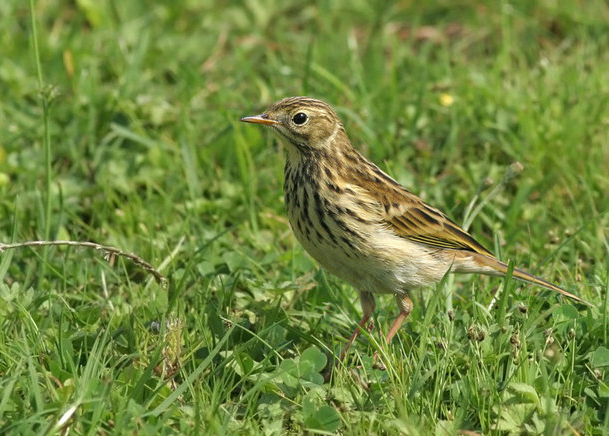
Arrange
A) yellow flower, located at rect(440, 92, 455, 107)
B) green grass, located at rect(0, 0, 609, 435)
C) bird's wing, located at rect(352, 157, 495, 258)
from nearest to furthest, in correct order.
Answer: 1. green grass, located at rect(0, 0, 609, 435)
2. bird's wing, located at rect(352, 157, 495, 258)
3. yellow flower, located at rect(440, 92, 455, 107)

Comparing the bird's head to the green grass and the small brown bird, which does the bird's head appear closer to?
the small brown bird

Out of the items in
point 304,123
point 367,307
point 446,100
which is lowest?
point 367,307

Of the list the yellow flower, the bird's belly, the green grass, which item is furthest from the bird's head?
the yellow flower

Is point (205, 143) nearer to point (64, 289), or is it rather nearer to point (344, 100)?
point (344, 100)

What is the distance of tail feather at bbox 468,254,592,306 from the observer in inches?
220

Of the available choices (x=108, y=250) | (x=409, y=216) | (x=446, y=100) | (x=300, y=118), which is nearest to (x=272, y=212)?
(x=300, y=118)

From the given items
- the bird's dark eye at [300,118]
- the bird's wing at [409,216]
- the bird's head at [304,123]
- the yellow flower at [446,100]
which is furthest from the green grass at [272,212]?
the bird's dark eye at [300,118]

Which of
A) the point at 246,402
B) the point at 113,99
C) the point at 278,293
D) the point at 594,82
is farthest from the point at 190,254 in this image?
the point at 594,82

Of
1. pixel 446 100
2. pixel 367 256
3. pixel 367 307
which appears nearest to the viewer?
pixel 367 256

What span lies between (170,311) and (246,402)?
79cm

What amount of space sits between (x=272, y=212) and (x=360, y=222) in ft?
5.65

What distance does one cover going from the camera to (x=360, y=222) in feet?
18.2

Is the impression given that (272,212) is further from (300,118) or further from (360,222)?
(360,222)

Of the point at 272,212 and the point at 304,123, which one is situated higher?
the point at 304,123
